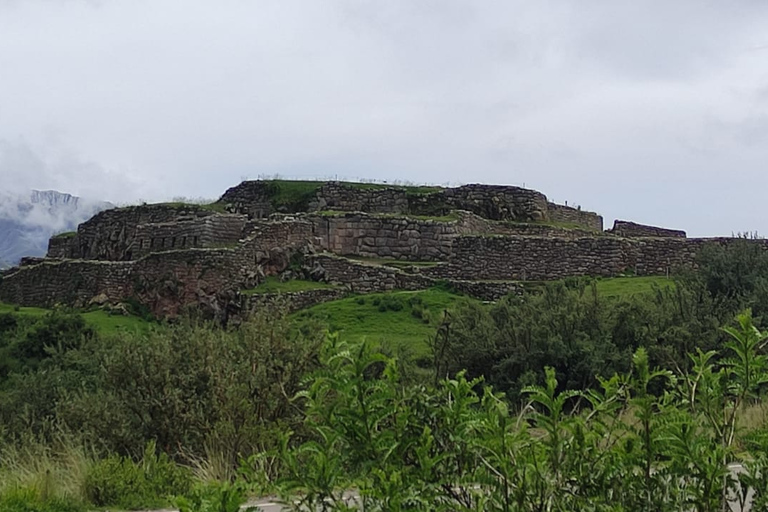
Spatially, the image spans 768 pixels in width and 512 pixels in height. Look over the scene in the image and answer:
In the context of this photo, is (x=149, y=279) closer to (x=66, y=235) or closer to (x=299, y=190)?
(x=299, y=190)

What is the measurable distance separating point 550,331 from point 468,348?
129cm

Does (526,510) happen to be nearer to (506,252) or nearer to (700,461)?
(700,461)

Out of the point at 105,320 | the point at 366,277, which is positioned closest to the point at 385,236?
the point at 366,277

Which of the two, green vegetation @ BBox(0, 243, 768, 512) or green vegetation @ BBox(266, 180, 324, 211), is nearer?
green vegetation @ BBox(0, 243, 768, 512)

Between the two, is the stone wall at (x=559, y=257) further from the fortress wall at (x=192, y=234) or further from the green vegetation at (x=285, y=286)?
the fortress wall at (x=192, y=234)

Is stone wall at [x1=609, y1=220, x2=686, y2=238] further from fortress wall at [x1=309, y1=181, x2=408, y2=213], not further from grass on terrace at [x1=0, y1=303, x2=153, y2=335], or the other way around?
grass on terrace at [x1=0, y1=303, x2=153, y2=335]

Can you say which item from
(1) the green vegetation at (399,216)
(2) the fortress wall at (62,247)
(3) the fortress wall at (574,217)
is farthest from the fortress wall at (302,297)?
(2) the fortress wall at (62,247)

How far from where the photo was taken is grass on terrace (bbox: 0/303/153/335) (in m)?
21.5

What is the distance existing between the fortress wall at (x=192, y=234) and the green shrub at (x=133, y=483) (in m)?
18.3

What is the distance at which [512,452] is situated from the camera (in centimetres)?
308

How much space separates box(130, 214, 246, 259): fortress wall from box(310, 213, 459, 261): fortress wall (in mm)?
2459

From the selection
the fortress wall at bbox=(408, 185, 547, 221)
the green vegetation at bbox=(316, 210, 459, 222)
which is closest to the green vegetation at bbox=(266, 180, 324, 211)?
the green vegetation at bbox=(316, 210, 459, 222)

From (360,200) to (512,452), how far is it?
86.6 feet

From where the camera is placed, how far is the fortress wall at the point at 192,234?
25734 millimetres
